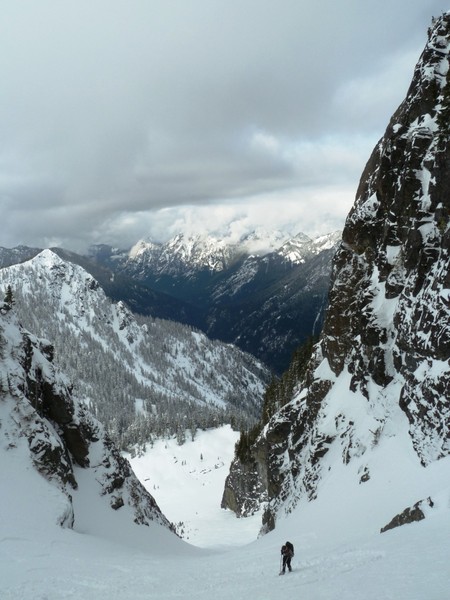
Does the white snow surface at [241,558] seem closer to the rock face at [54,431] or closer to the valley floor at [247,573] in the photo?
the valley floor at [247,573]

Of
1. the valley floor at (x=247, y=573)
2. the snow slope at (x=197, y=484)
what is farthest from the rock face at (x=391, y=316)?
the snow slope at (x=197, y=484)

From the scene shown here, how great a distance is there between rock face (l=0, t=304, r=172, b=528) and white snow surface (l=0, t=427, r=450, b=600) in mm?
1412

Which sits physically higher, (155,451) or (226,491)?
(155,451)

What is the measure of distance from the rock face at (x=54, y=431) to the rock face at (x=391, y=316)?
23.5 metres

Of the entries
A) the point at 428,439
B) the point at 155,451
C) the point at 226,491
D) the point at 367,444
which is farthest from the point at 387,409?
the point at 155,451

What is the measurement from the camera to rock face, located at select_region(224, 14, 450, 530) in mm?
37000

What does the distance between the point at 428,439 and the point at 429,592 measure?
24.4 metres

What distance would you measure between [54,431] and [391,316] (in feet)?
129

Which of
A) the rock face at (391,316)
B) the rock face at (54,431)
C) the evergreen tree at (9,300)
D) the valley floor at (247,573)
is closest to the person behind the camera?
the valley floor at (247,573)

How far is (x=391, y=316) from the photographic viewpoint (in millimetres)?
46906

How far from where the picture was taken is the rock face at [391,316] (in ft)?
121

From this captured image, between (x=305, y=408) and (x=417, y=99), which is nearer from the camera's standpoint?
(x=417, y=99)

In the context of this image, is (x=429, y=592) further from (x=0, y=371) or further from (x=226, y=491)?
(x=226, y=491)

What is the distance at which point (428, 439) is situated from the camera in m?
34.6
